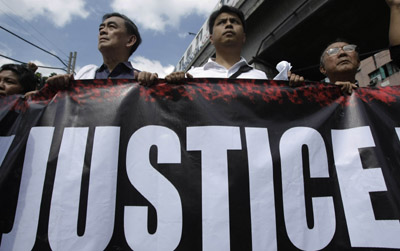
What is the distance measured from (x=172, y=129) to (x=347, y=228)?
40.2 inches

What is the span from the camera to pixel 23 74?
1.99m

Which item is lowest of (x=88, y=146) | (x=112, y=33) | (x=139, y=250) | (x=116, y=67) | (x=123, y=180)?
(x=139, y=250)

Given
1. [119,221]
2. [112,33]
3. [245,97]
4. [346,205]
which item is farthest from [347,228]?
[112,33]

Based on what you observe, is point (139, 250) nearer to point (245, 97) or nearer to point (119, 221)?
point (119, 221)

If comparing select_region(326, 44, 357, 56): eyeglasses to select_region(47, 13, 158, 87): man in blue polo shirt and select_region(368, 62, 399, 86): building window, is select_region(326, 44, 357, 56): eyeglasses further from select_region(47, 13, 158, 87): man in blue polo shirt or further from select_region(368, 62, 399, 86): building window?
select_region(368, 62, 399, 86): building window

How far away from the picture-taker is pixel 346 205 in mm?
1314

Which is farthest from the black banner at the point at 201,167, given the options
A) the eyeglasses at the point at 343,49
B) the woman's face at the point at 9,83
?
the eyeglasses at the point at 343,49

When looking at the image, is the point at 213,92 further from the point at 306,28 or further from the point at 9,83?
the point at 306,28

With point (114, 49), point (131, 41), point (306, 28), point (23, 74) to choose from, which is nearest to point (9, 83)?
point (23, 74)

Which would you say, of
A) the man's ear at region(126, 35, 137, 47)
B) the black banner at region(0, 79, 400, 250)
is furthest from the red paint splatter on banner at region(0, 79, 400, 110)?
the man's ear at region(126, 35, 137, 47)

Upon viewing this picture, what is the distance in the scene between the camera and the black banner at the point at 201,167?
1.23 m

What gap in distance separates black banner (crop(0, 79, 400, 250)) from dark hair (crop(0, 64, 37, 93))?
0.45 meters

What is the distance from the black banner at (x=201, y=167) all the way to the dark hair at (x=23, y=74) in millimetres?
449

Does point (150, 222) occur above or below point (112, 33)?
below
